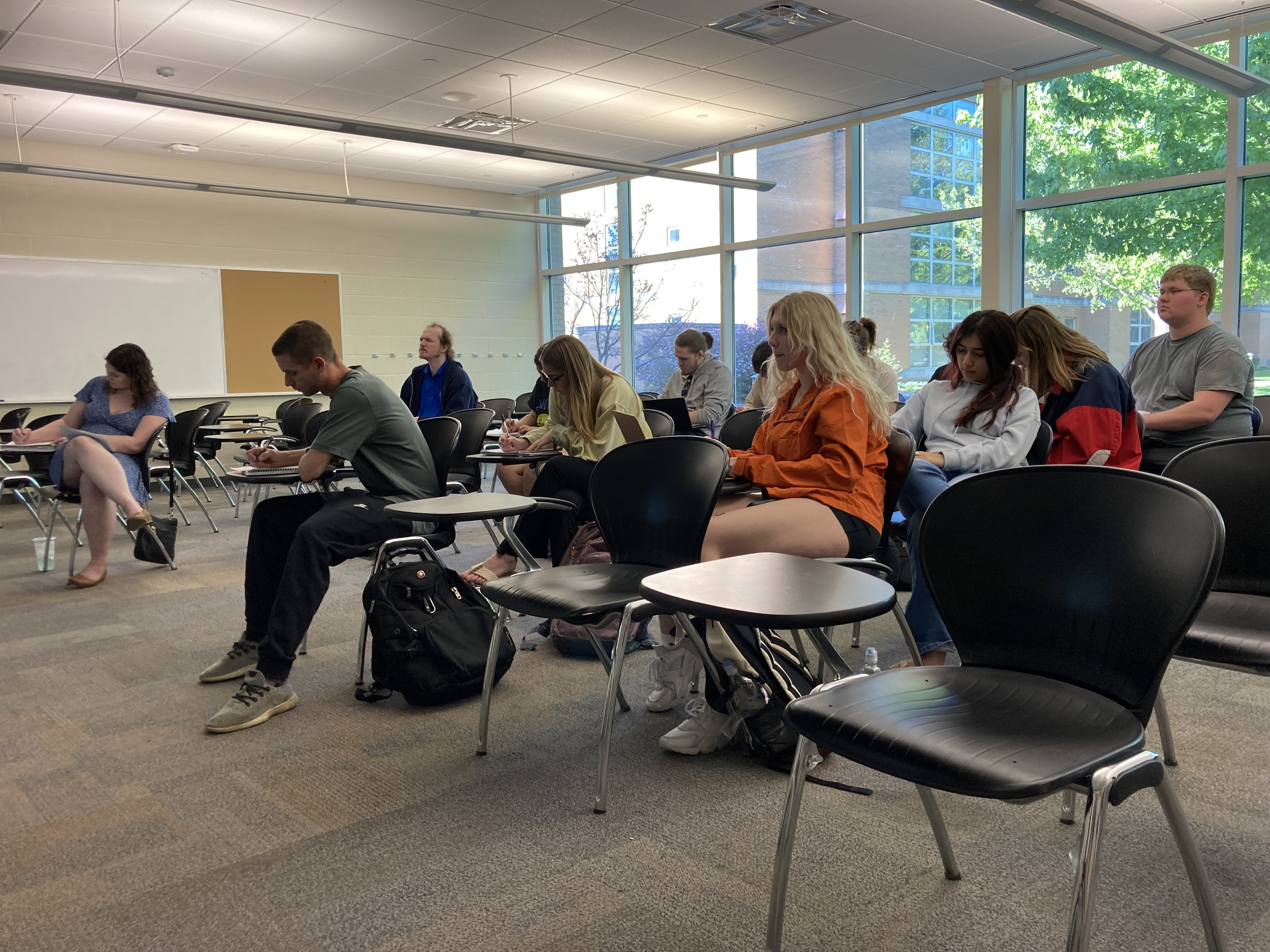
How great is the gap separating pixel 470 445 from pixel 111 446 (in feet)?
6.48

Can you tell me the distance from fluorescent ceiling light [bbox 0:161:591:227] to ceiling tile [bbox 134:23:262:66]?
58.3 inches

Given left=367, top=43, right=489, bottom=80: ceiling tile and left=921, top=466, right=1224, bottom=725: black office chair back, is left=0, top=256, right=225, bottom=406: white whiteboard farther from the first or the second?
left=921, top=466, right=1224, bottom=725: black office chair back

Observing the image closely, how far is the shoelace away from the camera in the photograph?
291 centimetres

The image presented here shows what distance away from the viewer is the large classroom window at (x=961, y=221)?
6.44 m

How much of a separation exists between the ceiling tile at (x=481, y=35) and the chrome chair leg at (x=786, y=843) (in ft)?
18.2

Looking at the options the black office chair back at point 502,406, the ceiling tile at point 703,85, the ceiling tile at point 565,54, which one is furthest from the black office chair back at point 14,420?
the ceiling tile at point 703,85

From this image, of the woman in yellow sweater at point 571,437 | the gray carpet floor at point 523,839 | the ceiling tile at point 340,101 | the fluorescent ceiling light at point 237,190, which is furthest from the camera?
the fluorescent ceiling light at point 237,190

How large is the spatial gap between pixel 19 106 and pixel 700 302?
20.2 feet

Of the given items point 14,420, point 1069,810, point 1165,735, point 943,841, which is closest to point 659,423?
point 1165,735

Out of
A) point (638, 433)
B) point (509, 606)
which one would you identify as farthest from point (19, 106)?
point (509, 606)

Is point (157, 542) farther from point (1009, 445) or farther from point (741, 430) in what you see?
point (1009, 445)

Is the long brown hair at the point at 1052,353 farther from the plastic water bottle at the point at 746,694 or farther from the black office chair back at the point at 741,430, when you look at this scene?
the plastic water bottle at the point at 746,694

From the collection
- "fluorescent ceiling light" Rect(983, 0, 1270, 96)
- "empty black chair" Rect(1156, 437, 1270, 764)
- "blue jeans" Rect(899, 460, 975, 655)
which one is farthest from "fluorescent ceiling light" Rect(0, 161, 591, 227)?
Answer: "empty black chair" Rect(1156, 437, 1270, 764)

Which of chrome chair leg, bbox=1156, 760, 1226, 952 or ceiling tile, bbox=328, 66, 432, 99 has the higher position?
ceiling tile, bbox=328, 66, 432, 99
